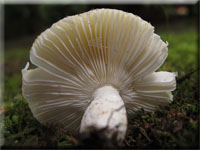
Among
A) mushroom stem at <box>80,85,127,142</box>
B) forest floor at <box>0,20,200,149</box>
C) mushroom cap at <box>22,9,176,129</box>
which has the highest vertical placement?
mushroom cap at <box>22,9,176,129</box>

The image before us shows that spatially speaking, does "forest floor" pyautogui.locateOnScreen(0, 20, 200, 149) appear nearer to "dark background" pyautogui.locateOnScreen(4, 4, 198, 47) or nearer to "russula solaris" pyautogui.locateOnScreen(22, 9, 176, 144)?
"russula solaris" pyautogui.locateOnScreen(22, 9, 176, 144)

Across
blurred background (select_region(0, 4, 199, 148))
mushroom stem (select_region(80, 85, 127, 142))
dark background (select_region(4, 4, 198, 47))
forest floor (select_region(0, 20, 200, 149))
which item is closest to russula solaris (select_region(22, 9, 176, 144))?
mushroom stem (select_region(80, 85, 127, 142))

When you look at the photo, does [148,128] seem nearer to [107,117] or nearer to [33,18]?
[107,117]

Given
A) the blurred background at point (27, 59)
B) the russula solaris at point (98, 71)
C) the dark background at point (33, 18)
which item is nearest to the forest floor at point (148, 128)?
the blurred background at point (27, 59)

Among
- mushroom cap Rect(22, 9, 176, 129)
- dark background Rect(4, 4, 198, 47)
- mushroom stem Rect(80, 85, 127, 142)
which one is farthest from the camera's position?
dark background Rect(4, 4, 198, 47)

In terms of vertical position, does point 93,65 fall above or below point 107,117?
above

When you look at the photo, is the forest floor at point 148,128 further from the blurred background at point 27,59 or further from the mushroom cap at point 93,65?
the mushroom cap at point 93,65

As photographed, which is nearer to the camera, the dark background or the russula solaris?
the russula solaris

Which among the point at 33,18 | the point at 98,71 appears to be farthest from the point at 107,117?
the point at 33,18
